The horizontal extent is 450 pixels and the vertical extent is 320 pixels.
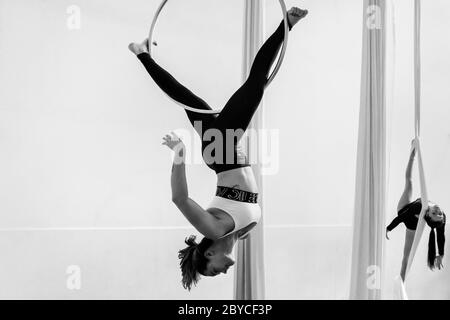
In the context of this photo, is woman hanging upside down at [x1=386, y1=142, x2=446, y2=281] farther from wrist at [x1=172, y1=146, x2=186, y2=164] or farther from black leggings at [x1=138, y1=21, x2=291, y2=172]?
wrist at [x1=172, y1=146, x2=186, y2=164]

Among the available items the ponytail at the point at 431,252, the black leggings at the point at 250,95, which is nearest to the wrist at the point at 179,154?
the black leggings at the point at 250,95

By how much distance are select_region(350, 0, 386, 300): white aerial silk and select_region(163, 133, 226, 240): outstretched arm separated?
106 cm

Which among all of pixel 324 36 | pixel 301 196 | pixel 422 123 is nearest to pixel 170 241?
pixel 301 196

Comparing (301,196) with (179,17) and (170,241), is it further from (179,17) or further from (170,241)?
(179,17)

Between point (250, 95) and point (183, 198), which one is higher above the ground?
point (250, 95)

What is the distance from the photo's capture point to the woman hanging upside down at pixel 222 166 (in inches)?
73.6

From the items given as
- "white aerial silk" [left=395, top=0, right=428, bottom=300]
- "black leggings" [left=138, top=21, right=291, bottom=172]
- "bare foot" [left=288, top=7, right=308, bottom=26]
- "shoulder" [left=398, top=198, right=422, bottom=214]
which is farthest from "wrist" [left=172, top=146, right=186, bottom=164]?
"shoulder" [left=398, top=198, right=422, bottom=214]

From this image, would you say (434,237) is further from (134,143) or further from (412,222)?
(134,143)

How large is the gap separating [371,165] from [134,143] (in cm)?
127

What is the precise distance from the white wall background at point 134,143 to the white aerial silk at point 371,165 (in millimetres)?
434

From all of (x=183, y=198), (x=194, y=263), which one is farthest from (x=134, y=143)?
(x=183, y=198)

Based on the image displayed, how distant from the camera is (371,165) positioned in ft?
8.87

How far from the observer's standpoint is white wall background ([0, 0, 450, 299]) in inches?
110

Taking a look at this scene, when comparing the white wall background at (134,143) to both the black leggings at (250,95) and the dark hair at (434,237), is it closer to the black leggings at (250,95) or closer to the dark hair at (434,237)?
the dark hair at (434,237)
